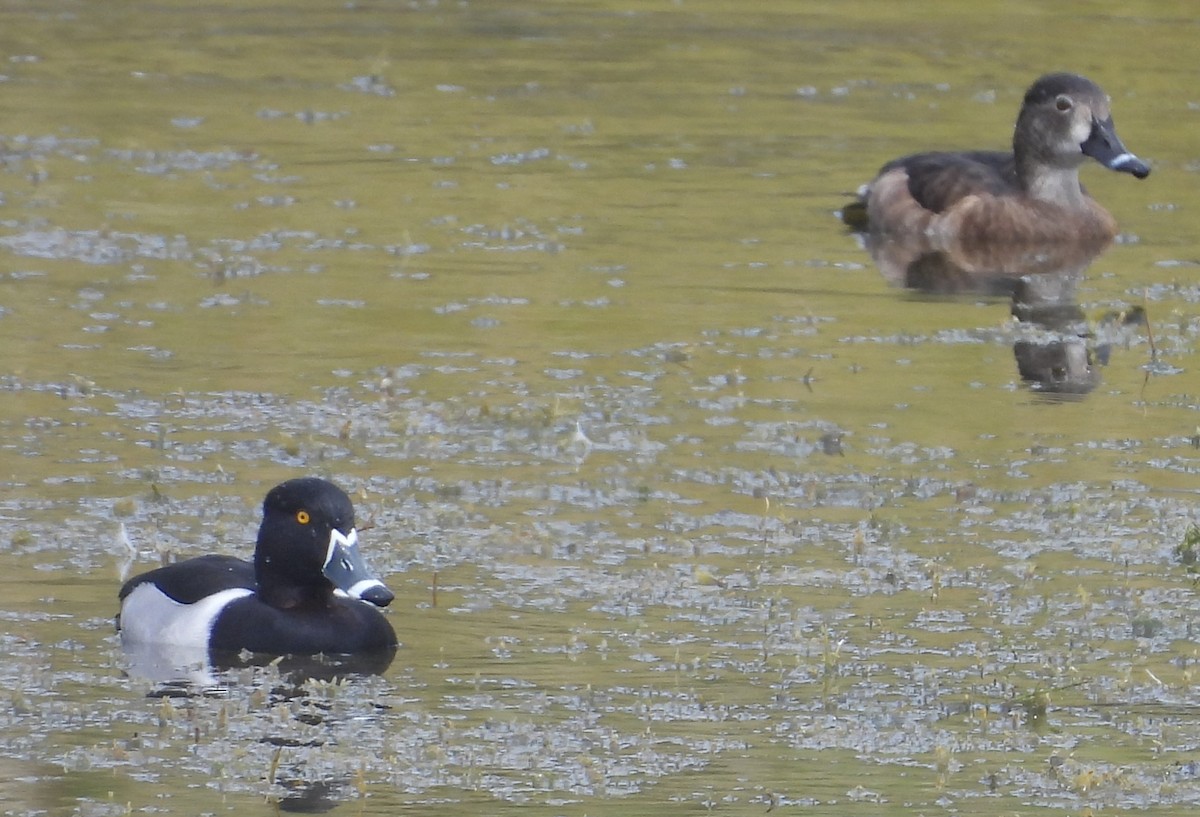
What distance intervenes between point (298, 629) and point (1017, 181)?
935 cm

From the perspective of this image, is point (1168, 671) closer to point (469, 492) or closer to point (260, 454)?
point (469, 492)

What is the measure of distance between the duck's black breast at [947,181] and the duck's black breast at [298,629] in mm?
8718

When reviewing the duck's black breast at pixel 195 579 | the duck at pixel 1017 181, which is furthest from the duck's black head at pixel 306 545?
the duck at pixel 1017 181

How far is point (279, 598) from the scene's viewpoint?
9031 mm

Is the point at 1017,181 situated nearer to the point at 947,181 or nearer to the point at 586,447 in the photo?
the point at 947,181

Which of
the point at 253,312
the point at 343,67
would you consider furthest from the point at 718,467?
the point at 343,67

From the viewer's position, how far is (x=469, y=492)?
1055 cm

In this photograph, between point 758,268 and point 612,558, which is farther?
point 758,268

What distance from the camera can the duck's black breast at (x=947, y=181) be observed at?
16922 millimetres

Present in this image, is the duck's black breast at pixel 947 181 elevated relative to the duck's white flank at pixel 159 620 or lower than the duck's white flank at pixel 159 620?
elevated

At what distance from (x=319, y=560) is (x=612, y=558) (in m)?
1.28

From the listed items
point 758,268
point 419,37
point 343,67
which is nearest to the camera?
point 758,268

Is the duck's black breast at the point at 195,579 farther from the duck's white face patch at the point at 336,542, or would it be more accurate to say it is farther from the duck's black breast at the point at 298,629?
the duck's white face patch at the point at 336,542

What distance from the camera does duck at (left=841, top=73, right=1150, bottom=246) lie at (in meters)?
16.9
